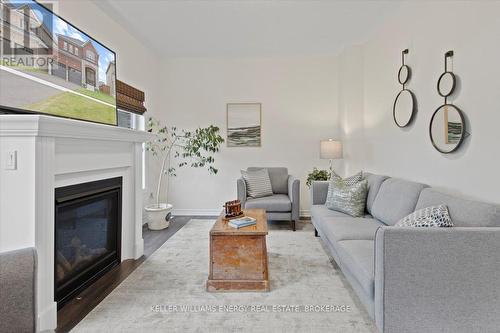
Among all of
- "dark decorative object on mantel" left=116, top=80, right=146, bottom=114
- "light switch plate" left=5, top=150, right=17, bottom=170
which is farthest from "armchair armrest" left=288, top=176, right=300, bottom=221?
"light switch plate" left=5, top=150, right=17, bottom=170

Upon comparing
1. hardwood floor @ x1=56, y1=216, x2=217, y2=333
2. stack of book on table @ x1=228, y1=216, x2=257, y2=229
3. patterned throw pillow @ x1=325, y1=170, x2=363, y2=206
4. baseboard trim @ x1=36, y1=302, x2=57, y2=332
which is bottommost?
hardwood floor @ x1=56, y1=216, x2=217, y2=333

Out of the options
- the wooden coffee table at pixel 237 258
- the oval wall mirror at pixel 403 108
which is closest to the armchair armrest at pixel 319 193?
the oval wall mirror at pixel 403 108

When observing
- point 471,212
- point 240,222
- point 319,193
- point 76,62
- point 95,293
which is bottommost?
point 95,293

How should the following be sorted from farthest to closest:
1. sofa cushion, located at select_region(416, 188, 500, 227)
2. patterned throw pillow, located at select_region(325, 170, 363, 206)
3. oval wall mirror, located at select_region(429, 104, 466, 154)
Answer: patterned throw pillow, located at select_region(325, 170, 363, 206) < oval wall mirror, located at select_region(429, 104, 466, 154) < sofa cushion, located at select_region(416, 188, 500, 227)

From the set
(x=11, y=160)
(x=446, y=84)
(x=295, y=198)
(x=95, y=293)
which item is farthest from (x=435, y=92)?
(x=95, y=293)

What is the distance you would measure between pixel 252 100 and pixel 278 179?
1.52 m

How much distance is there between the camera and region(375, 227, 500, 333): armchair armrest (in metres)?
1.42

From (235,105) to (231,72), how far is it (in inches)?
23.5

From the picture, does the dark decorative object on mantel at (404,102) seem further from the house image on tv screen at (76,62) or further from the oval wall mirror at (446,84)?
Answer: the house image on tv screen at (76,62)

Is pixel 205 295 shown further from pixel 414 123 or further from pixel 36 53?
pixel 414 123

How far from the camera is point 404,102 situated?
305cm

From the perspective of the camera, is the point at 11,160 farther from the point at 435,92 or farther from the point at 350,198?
the point at 435,92

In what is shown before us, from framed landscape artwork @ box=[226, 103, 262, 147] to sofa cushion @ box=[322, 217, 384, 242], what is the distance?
244cm

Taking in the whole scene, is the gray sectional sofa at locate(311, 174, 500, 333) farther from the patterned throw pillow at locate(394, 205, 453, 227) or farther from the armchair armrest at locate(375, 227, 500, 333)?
the patterned throw pillow at locate(394, 205, 453, 227)
